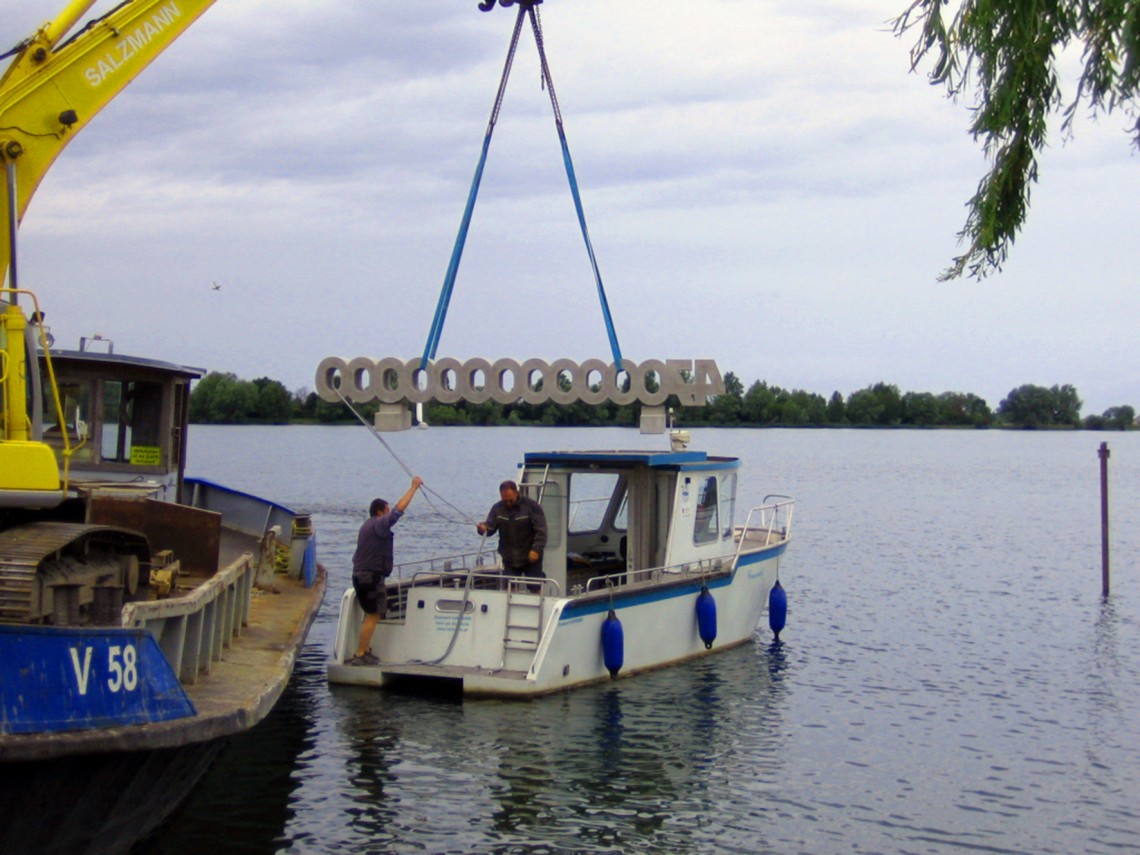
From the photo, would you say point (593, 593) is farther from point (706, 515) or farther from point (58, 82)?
point (58, 82)

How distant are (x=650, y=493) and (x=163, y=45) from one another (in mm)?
7912

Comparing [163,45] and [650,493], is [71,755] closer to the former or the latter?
[163,45]

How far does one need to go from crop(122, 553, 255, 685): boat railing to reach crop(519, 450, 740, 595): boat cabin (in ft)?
17.1

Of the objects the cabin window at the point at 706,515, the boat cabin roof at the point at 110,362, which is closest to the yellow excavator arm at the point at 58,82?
the boat cabin roof at the point at 110,362

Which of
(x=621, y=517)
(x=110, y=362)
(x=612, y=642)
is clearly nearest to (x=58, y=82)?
(x=110, y=362)

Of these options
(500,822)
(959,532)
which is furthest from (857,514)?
(500,822)

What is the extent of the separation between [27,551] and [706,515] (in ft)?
33.8

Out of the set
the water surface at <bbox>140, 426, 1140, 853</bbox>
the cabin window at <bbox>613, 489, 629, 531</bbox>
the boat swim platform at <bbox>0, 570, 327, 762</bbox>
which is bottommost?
the water surface at <bbox>140, 426, 1140, 853</bbox>

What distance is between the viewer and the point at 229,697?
9578mm

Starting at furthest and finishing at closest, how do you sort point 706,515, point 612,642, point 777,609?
1. point 777,609
2. point 706,515
3. point 612,642

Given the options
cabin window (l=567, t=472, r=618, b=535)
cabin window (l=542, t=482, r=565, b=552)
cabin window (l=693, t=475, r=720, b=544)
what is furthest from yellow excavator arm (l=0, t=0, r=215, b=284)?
cabin window (l=693, t=475, r=720, b=544)

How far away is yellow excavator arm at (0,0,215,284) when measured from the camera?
12.4 m

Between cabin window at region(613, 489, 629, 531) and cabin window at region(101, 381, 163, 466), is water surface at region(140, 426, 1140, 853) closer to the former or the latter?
cabin window at region(613, 489, 629, 531)

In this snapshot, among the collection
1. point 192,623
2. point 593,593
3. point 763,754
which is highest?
point 192,623
